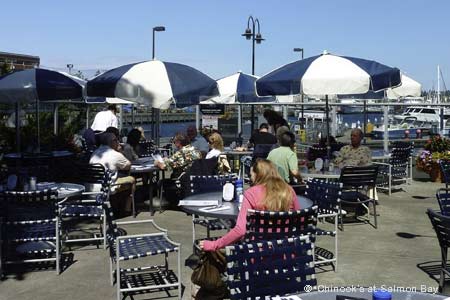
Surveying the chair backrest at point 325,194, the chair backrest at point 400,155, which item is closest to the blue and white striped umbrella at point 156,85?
the chair backrest at point 325,194

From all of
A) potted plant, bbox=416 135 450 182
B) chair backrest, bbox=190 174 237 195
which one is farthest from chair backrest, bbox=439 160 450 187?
chair backrest, bbox=190 174 237 195

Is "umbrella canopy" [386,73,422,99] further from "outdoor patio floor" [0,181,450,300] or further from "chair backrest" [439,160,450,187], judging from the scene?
"outdoor patio floor" [0,181,450,300]

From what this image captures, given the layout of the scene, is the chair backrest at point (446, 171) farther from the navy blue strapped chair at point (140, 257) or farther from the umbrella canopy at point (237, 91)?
the navy blue strapped chair at point (140, 257)

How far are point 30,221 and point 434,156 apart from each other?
28.8 feet

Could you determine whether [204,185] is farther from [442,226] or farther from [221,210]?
[442,226]

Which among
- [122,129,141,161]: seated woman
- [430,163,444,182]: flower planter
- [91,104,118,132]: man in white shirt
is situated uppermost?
[91,104,118,132]: man in white shirt

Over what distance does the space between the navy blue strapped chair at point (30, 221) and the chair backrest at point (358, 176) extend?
3965 mm

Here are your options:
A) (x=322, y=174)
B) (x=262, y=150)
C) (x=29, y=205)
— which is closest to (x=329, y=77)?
(x=322, y=174)

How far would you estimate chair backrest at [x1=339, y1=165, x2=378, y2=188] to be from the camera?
7570 millimetres

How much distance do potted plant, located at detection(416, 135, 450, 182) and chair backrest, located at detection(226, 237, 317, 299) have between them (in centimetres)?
896

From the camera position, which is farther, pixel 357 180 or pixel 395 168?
pixel 395 168

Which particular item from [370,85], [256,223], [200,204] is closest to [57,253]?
[200,204]

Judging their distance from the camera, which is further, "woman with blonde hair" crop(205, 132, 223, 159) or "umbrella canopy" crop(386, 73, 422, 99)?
"umbrella canopy" crop(386, 73, 422, 99)

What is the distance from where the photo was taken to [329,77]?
769 centimetres
